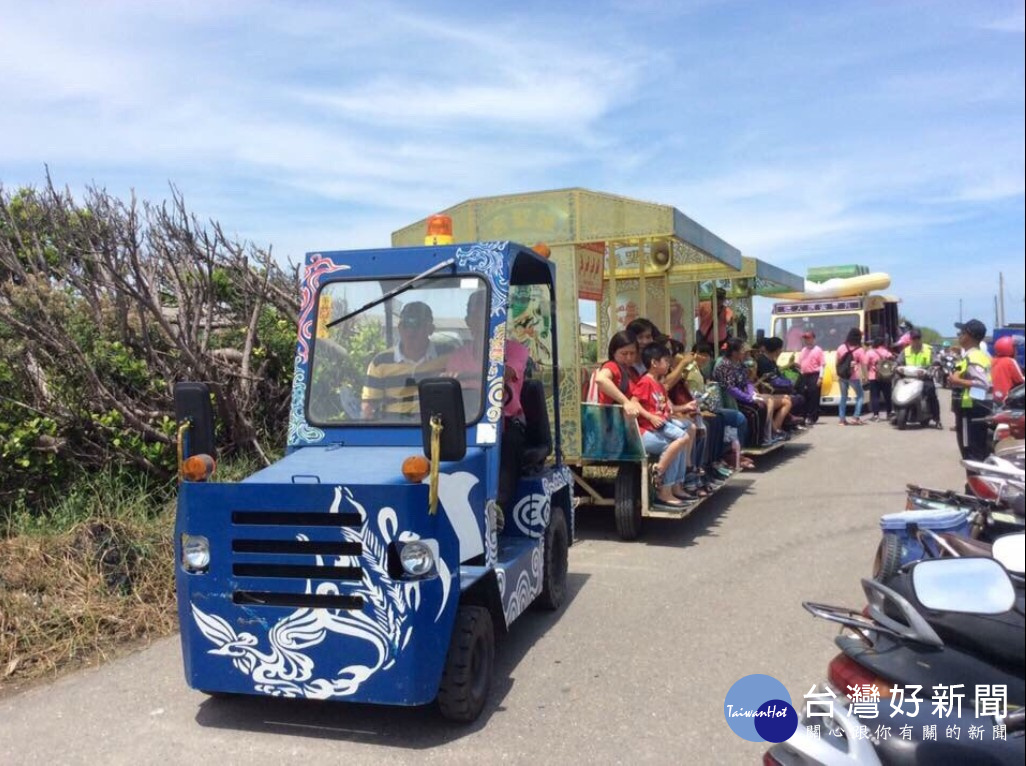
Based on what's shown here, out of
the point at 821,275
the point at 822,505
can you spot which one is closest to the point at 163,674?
the point at 822,505

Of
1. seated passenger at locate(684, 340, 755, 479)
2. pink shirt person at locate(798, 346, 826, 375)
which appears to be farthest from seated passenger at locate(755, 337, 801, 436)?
seated passenger at locate(684, 340, 755, 479)

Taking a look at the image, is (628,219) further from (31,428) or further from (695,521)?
(31,428)

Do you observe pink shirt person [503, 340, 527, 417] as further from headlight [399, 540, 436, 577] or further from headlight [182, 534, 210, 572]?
headlight [182, 534, 210, 572]

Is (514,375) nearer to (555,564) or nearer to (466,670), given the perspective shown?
(555,564)

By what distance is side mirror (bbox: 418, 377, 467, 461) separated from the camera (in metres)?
3.73

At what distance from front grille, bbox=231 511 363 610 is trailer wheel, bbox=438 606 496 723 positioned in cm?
51

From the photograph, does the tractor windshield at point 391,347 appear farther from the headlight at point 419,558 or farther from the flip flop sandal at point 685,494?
the flip flop sandal at point 685,494

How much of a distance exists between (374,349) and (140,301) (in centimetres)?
321

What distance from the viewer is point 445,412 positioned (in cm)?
375

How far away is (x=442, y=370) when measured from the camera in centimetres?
480

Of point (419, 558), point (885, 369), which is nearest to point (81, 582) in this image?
point (419, 558)

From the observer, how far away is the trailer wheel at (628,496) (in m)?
7.18

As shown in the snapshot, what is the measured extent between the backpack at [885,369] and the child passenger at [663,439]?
23.5 ft

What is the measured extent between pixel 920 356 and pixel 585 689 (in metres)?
10.9
